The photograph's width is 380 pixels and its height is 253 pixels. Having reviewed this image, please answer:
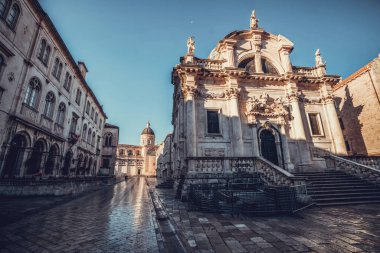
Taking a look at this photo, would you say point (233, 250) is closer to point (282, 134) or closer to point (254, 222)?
point (254, 222)

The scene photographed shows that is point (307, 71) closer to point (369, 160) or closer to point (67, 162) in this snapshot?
point (369, 160)

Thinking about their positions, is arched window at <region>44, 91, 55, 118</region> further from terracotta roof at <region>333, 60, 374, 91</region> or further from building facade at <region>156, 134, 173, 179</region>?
terracotta roof at <region>333, 60, 374, 91</region>

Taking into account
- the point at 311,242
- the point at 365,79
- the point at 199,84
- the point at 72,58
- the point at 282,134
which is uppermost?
the point at 72,58

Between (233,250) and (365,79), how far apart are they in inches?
964

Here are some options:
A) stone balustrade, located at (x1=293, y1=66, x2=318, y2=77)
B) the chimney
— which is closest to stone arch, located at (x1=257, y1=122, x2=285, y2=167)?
stone balustrade, located at (x1=293, y1=66, x2=318, y2=77)

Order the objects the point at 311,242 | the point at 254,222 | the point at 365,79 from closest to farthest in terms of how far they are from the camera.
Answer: the point at 311,242 → the point at 254,222 → the point at 365,79

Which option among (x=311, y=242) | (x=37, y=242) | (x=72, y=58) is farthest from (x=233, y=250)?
(x=72, y=58)

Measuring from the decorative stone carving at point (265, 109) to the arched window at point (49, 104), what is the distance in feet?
52.0

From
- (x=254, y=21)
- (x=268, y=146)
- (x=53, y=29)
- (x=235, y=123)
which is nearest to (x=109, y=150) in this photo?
(x=53, y=29)

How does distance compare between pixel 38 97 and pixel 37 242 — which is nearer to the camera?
pixel 37 242

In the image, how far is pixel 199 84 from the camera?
14.8 meters

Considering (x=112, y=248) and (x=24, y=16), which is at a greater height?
(x=24, y=16)

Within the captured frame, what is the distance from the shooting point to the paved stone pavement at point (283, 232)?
3.95 m

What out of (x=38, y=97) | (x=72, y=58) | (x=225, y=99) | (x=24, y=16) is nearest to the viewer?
(x=24, y=16)
